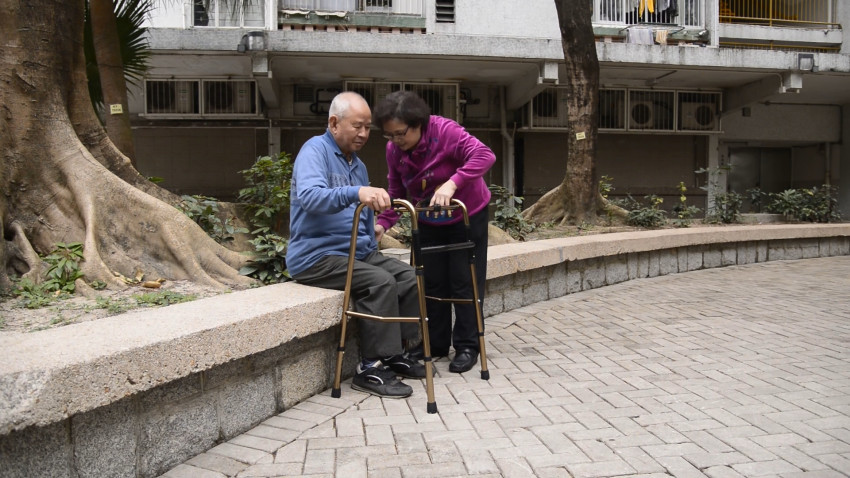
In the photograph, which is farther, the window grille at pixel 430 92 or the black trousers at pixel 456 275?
the window grille at pixel 430 92

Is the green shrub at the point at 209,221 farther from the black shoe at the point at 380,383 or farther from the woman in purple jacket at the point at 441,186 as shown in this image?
the black shoe at the point at 380,383

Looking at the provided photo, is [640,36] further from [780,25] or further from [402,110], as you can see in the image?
[402,110]

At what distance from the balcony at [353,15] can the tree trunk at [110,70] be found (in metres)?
5.93

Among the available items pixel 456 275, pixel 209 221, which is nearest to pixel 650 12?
pixel 209 221

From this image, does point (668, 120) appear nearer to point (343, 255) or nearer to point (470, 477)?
point (343, 255)

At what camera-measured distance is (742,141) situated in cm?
1750

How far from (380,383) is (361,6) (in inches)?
438

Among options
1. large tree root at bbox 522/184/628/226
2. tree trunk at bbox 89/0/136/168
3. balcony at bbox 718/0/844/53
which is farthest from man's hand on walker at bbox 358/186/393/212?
balcony at bbox 718/0/844/53

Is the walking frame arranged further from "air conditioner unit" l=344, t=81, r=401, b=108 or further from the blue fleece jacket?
"air conditioner unit" l=344, t=81, r=401, b=108

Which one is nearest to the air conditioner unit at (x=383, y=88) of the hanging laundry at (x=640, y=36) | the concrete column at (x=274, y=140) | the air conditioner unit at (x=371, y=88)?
the air conditioner unit at (x=371, y=88)

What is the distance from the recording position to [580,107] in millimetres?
9586

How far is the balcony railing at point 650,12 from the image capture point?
14.3 meters

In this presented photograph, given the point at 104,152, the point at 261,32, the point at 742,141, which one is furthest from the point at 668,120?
the point at 104,152

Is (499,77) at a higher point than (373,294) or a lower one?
higher
